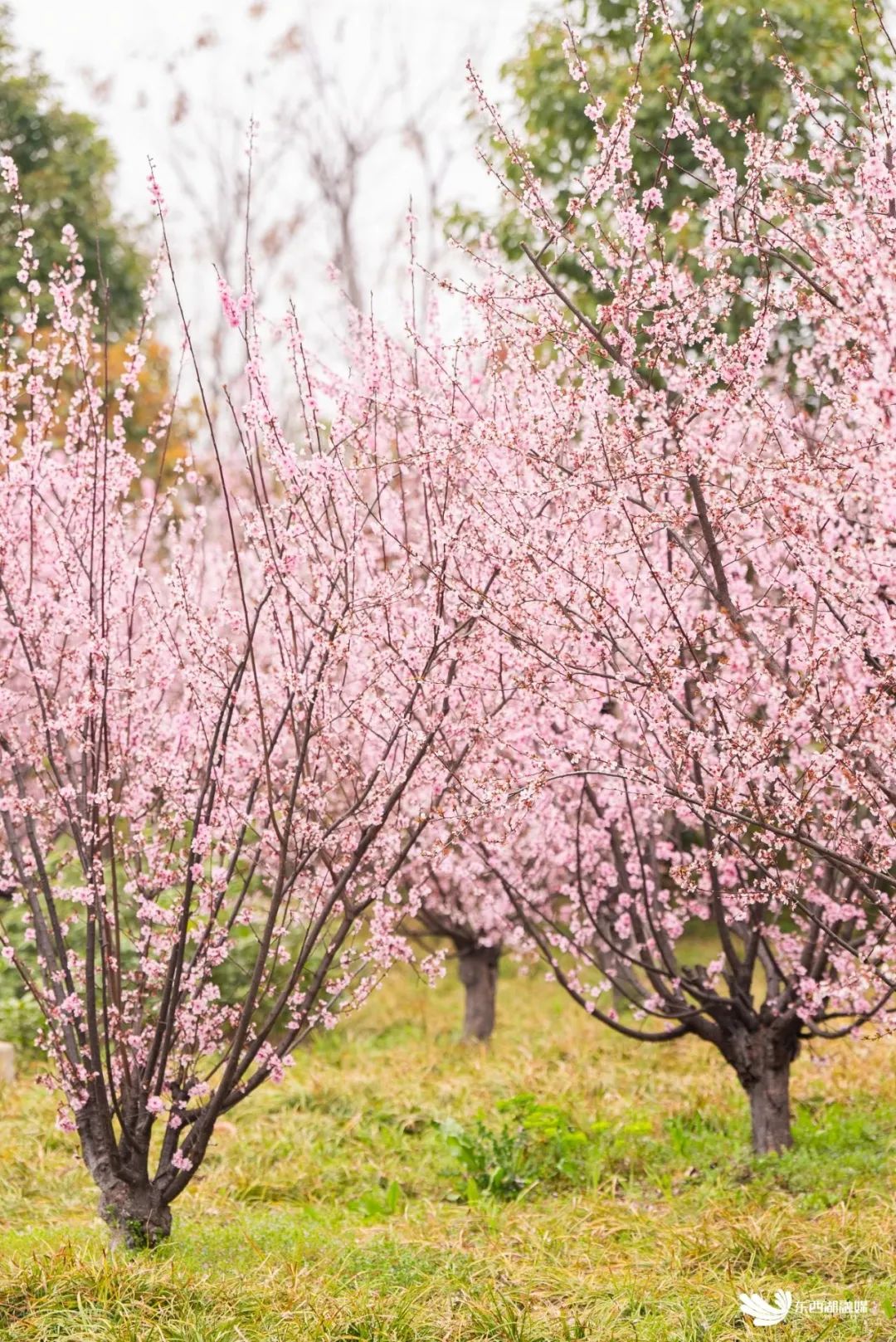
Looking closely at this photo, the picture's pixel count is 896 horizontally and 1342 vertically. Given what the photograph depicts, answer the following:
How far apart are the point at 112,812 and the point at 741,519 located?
2.43 meters

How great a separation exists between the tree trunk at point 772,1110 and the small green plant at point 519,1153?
814mm

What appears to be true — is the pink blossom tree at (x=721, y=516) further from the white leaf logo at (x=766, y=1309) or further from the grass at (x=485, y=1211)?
the white leaf logo at (x=766, y=1309)

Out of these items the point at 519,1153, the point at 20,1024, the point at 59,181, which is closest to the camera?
the point at 519,1153

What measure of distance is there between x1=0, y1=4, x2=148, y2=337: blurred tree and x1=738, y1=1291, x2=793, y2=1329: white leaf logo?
11141 mm

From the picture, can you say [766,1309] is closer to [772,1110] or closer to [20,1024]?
[772,1110]

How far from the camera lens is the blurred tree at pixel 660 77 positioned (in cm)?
800

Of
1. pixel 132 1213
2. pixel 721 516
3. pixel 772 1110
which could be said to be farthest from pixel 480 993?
pixel 721 516

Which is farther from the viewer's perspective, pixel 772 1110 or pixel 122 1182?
pixel 772 1110

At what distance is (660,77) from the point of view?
8016 millimetres

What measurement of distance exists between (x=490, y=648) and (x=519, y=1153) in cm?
261

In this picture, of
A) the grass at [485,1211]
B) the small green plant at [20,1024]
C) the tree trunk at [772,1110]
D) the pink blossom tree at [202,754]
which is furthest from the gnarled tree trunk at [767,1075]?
the small green plant at [20,1024]

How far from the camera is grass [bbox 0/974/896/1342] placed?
367 cm

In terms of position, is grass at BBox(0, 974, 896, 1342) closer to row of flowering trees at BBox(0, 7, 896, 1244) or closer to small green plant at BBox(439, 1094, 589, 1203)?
small green plant at BBox(439, 1094, 589, 1203)

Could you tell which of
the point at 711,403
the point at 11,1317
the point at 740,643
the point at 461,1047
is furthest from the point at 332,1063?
the point at 711,403
